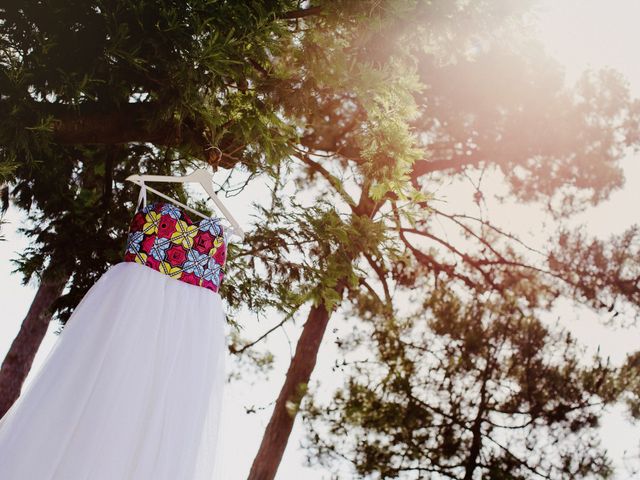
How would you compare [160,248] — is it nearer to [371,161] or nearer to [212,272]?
[212,272]

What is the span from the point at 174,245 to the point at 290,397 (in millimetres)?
3960

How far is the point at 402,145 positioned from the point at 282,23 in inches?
38.3

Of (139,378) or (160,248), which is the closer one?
(139,378)

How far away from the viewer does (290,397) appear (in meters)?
6.23

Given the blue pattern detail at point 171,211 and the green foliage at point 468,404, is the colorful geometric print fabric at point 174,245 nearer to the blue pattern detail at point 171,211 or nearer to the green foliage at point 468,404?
the blue pattern detail at point 171,211

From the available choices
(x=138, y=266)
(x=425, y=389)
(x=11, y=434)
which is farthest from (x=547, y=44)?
(x=11, y=434)

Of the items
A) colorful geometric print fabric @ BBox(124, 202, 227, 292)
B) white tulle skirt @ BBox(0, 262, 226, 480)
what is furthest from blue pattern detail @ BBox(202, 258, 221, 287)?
white tulle skirt @ BBox(0, 262, 226, 480)

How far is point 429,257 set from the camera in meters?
6.98

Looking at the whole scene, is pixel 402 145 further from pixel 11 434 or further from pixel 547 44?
pixel 547 44

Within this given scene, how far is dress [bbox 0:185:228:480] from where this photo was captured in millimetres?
1993

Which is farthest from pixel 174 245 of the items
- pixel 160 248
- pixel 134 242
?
pixel 134 242

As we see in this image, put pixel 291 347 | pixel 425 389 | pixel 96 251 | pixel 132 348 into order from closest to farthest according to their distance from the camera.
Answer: pixel 132 348 < pixel 96 251 < pixel 425 389 < pixel 291 347

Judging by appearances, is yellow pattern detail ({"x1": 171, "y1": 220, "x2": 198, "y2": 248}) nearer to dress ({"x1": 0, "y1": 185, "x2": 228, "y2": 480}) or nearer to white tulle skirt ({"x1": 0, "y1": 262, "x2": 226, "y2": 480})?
dress ({"x1": 0, "y1": 185, "x2": 228, "y2": 480})

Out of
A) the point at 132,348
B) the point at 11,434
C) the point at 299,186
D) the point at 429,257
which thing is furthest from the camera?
the point at 299,186
